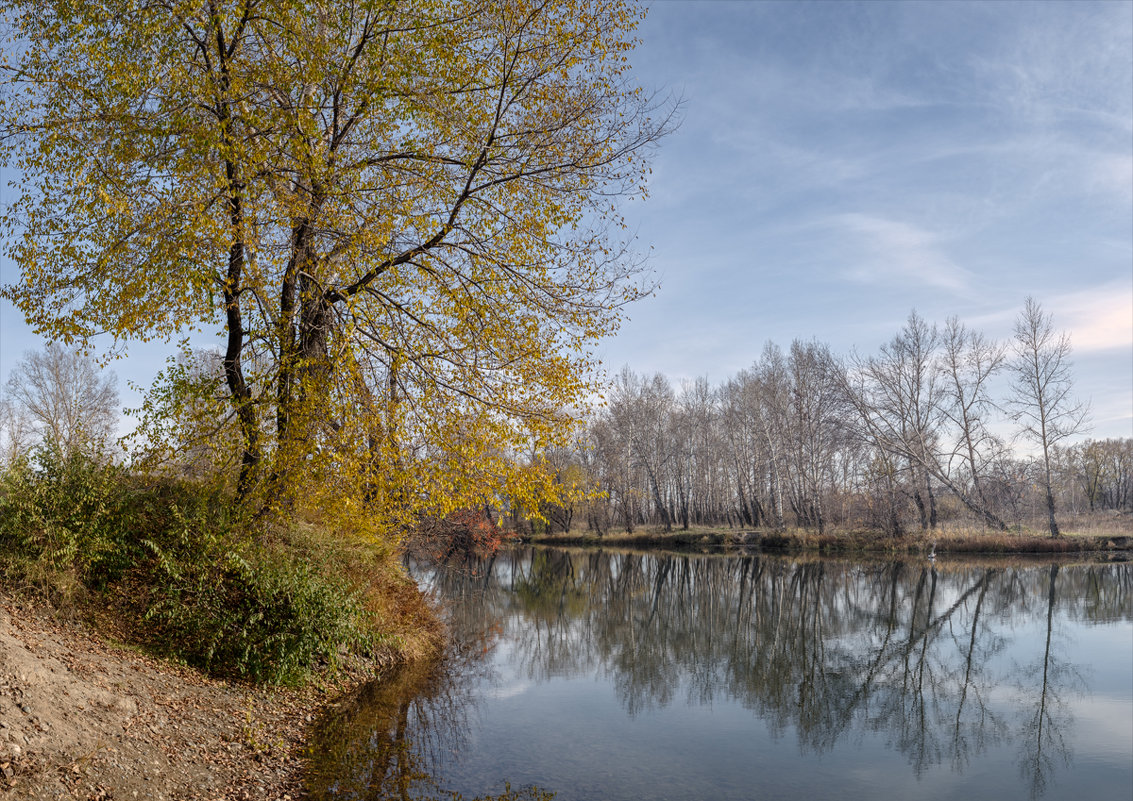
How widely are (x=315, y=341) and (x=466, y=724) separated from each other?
20.7 ft

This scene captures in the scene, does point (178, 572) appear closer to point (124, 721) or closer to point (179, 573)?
point (179, 573)

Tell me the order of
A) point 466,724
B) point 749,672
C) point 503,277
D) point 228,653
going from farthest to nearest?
point 749,672, point 503,277, point 466,724, point 228,653

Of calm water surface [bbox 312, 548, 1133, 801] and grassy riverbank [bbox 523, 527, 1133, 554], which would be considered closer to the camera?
calm water surface [bbox 312, 548, 1133, 801]

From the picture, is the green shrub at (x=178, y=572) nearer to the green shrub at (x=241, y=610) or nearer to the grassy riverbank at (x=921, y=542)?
the green shrub at (x=241, y=610)

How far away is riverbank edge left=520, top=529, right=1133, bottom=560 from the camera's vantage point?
34.7 m

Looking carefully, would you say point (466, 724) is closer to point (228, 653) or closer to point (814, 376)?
point (228, 653)

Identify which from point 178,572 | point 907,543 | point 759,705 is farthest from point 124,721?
point 907,543

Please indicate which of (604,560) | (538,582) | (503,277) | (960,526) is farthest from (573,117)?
(960,526)

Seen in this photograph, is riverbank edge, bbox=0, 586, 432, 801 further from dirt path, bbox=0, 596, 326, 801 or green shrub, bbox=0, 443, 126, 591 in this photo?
green shrub, bbox=0, 443, 126, 591

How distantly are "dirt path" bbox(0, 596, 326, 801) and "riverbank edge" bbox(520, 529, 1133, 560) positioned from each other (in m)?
32.4

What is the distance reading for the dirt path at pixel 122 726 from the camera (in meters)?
5.55

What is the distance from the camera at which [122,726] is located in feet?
21.4

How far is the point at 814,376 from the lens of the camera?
4606 cm

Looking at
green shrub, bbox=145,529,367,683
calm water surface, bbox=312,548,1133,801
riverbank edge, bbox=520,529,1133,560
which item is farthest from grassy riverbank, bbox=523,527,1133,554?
green shrub, bbox=145,529,367,683
